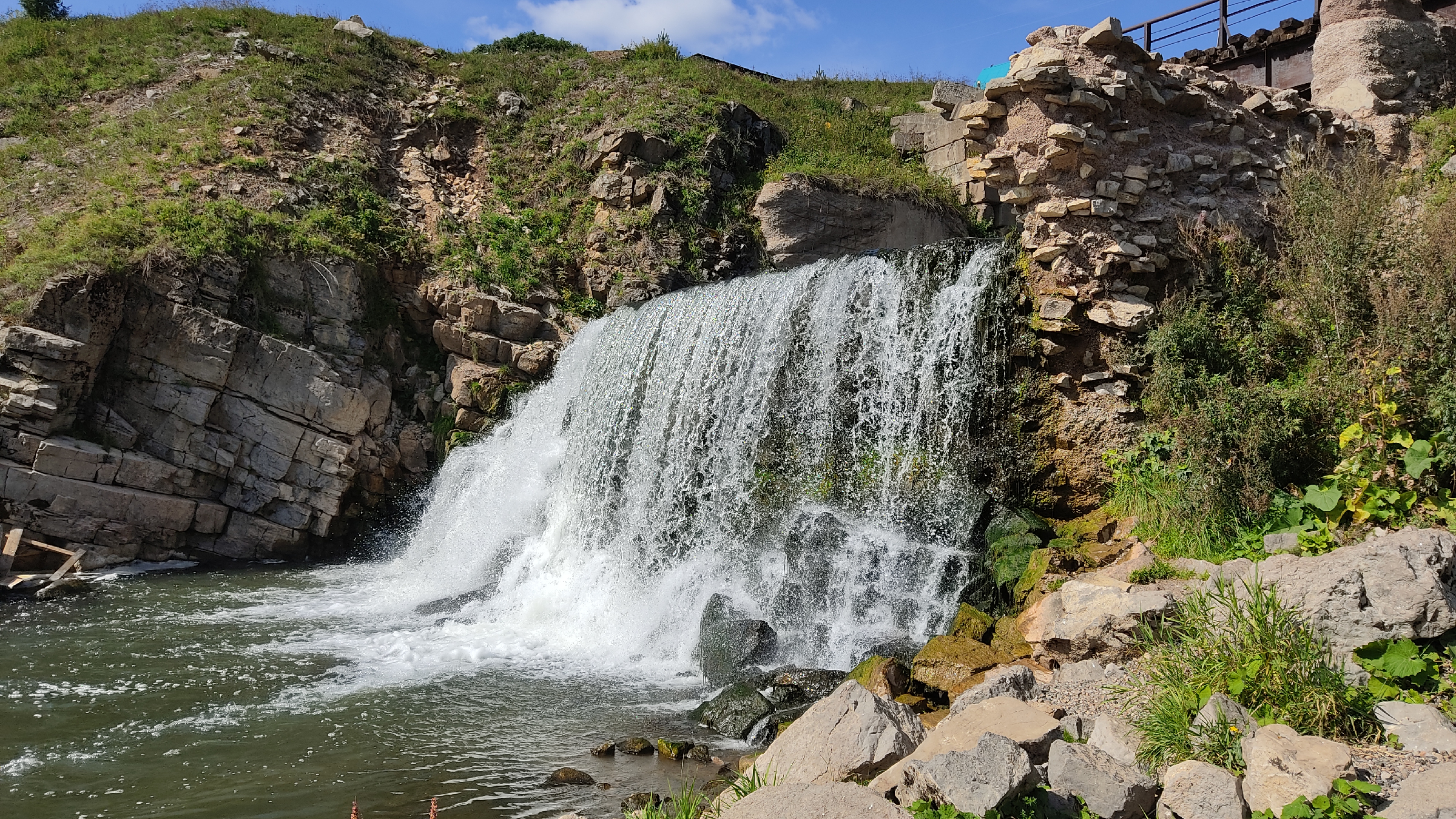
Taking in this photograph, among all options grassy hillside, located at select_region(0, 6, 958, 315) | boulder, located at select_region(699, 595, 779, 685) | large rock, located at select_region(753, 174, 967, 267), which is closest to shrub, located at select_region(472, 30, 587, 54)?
A: grassy hillside, located at select_region(0, 6, 958, 315)

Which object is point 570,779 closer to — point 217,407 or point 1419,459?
point 1419,459

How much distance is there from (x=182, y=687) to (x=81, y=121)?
549 inches

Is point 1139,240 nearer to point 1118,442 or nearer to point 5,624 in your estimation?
point 1118,442

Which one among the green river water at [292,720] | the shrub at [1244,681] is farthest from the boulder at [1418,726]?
the green river water at [292,720]

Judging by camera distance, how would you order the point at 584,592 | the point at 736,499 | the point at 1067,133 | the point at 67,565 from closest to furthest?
the point at 1067,133 < the point at 736,499 < the point at 584,592 < the point at 67,565

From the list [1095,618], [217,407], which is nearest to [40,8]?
[217,407]

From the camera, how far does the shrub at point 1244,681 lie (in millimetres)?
4156

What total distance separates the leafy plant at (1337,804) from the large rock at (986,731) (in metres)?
0.98

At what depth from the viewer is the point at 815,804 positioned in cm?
385

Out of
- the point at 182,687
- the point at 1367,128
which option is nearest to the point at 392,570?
the point at 182,687

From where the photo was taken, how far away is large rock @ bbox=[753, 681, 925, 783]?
4.57 m

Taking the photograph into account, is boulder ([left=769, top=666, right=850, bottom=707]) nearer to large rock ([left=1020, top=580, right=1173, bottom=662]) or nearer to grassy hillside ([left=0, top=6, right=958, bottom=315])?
large rock ([left=1020, top=580, right=1173, bottom=662])

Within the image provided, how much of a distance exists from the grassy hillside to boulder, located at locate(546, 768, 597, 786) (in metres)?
10.6

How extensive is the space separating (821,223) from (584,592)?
893 centimetres
